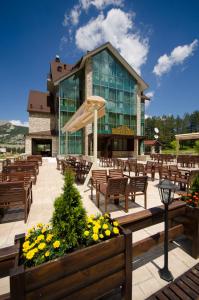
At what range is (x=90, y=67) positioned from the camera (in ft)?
69.7

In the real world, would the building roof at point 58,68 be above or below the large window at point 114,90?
above

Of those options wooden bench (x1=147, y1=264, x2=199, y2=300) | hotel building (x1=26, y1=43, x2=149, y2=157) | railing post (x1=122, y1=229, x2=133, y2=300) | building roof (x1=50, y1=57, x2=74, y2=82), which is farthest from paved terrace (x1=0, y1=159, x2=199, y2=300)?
building roof (x1=50, y1=57, x2=74, y2=82)

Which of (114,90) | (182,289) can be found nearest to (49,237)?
(182,289)

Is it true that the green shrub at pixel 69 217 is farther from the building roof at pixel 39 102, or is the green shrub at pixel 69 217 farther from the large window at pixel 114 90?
the building roof at pixel 39 102

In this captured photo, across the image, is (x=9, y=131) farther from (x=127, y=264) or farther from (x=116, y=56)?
(x=127, y=264)

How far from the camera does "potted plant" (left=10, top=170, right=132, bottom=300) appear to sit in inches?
46.8

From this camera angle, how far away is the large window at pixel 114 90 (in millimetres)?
21859

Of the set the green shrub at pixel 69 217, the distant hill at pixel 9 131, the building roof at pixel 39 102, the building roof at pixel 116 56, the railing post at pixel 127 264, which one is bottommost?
the railing post at pixel 127 264

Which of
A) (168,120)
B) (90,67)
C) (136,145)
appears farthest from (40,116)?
(168,120)

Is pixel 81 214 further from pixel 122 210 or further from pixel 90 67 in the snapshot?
pixel 90 67

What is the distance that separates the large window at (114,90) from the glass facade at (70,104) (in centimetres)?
242

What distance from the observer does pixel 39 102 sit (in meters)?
25.5

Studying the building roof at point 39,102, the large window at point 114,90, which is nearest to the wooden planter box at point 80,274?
the large window at point 114,90

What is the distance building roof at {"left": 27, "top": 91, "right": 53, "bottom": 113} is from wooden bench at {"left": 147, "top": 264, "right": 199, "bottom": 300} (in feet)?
84.4
